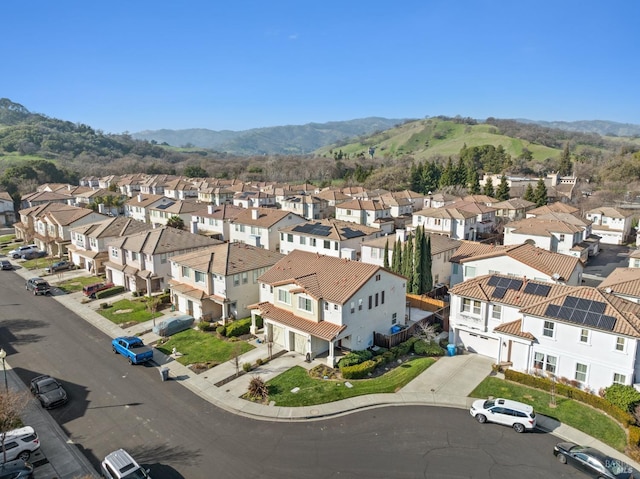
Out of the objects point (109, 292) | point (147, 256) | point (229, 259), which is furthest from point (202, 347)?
point (109, 292)

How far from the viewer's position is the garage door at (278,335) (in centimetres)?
3331

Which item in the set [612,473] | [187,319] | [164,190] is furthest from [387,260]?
[164,190]

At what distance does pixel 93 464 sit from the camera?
2014 centimetres

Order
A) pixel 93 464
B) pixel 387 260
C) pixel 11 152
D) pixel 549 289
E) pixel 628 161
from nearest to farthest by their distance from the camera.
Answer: pixel 93 464 → pixel 549 289 → pixel 387 260 → pixel 628 161 → pixel 11 152

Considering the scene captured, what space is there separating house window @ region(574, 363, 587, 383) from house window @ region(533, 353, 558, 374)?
123 centimetres

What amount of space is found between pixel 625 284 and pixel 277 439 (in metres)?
29.1

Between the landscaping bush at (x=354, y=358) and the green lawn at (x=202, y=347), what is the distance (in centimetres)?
781

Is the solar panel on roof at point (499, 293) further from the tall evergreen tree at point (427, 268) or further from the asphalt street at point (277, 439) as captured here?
the tall evergreen tree at point (427, 268)

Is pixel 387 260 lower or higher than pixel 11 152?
lower

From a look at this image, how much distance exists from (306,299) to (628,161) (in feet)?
399

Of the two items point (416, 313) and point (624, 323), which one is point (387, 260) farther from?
point (624, 323)

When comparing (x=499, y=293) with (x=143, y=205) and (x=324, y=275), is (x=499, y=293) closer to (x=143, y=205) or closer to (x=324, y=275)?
(x=324, y=275)

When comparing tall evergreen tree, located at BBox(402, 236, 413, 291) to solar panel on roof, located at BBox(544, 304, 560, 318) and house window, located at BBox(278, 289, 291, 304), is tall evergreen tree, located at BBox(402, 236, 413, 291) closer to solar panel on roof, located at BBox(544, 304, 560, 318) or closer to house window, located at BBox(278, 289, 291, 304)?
house window, located at BBox(278, 289, 291, 304)

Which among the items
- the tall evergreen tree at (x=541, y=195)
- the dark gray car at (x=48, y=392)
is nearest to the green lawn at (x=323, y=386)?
the dark gray car at (x=48, y=392)
